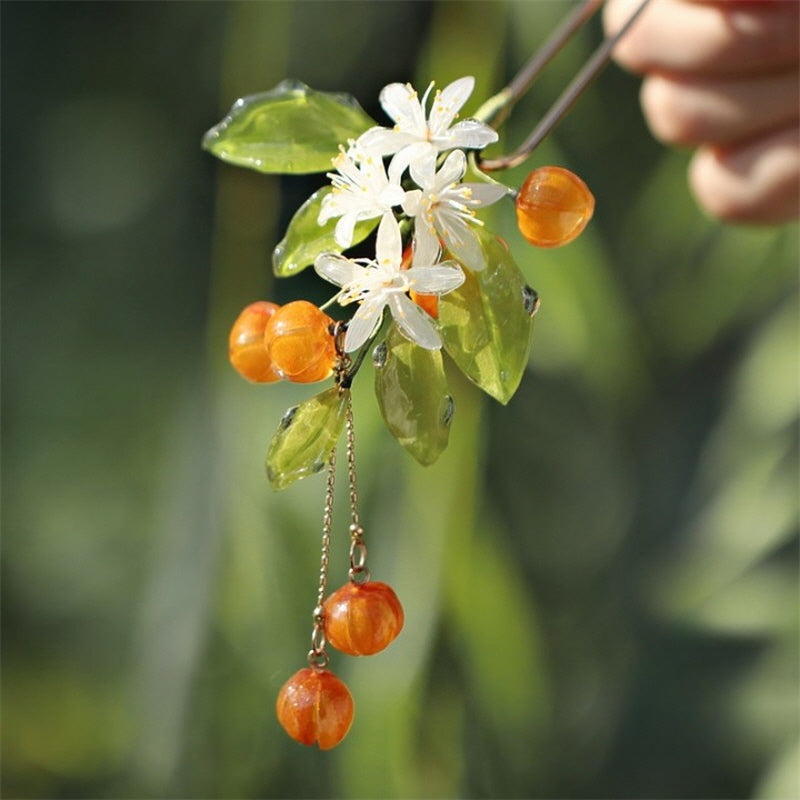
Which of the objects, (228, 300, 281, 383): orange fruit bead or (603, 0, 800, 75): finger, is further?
(603, 0, 800, 75): finger

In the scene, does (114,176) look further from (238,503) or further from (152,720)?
(152,720)

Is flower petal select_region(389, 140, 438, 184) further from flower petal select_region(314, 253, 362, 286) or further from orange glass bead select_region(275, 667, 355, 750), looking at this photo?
orange glass bead select_region(275, 667, 355, 750)

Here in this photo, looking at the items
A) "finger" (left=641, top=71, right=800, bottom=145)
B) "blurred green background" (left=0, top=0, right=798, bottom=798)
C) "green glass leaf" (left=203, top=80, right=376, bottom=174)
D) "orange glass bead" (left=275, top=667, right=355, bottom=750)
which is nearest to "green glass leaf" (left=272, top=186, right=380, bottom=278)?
"green glass leaf" (left=203, top=80, right=376, bottom=174)

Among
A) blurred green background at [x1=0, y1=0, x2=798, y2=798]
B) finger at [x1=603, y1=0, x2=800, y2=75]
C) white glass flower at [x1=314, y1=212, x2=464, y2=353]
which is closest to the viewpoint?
white glass flower at [x1=314, y1=212, x2=464, y2=353]

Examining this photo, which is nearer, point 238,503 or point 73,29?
point 238,503

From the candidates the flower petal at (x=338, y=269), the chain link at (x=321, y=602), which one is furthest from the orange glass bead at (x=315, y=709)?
the flower petal at (x=338, y=269)

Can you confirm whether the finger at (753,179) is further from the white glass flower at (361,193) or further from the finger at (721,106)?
the white glass flower at (361,193)

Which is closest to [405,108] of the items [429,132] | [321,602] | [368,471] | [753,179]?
A: [429,132]

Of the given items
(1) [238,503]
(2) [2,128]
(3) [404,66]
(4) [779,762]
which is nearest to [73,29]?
(2) [2,128]
